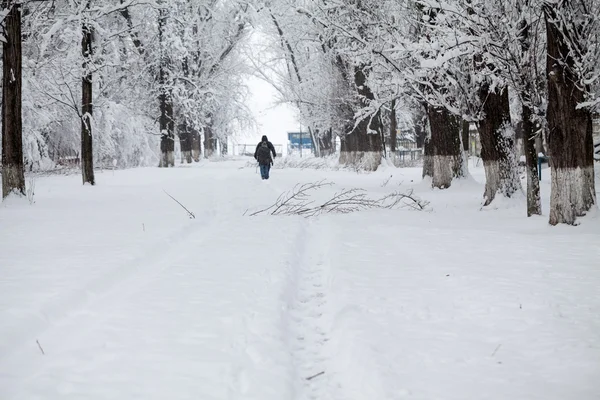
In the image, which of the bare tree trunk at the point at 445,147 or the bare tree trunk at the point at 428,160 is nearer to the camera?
the bare tree trunk at the point at 445,147

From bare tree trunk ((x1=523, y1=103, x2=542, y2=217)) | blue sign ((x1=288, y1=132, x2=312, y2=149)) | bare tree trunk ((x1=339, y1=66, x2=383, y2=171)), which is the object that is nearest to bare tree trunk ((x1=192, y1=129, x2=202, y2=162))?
bare tree trunk ((x1=339, y1=66, x2=383, y2=171))

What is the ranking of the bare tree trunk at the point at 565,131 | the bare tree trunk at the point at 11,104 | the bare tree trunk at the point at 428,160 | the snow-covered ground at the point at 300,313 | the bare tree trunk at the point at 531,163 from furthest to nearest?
the bare tree trunk at the point at 428,160
the bare tree trunk at the point at 11,104
the bare tree trunk at the point at 531,163
the bare tree trunk at the point at 565,131
the snow-covered ground at the point at 300,313

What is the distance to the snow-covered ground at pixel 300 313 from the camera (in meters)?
3.41

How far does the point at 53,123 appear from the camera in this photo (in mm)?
24234

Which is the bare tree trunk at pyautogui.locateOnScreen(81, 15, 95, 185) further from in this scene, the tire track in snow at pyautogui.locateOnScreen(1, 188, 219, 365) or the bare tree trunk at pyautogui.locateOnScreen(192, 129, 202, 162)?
the bare tree trunk at pyautogui.locateOnScreen(192, 129, 202, 162)

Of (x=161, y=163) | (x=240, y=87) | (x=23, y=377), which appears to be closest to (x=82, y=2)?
(x=23, y=377)

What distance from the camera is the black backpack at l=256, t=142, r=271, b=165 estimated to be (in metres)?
21.9

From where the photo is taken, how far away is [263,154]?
21.9 m

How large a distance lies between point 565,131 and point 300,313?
5929mm

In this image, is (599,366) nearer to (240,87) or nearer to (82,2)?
(82,2)

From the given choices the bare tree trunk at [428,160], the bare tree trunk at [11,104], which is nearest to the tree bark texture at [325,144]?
the bare tree trunk at [428,160]

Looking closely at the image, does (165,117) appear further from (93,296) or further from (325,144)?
(93,296)

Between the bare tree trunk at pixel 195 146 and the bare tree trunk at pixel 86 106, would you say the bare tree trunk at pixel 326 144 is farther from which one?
the bare tree trunk at pixel 86 106

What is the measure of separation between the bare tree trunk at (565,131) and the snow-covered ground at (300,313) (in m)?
0.40
